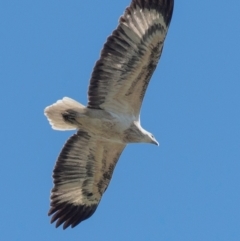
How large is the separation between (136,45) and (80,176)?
283 cm

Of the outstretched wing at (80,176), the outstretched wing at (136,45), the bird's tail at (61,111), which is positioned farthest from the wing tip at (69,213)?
the outstretched wing at (136,45)

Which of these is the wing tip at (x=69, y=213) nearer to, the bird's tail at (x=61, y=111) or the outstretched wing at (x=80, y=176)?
the outstretched wing at (x=80, y=176)

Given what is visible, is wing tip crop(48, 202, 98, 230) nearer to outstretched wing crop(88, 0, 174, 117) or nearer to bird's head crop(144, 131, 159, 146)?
bird's head crop(144, 131, 159, 146)

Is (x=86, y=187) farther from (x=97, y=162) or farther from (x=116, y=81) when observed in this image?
(x=116, y=81)

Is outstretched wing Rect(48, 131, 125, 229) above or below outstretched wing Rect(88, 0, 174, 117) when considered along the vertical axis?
below

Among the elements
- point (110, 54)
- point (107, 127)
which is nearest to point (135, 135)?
point (107, 127)

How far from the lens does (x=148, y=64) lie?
Answer: 1426 cm

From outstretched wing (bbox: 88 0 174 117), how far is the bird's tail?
40 cm

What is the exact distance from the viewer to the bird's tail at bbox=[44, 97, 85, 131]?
14633 mm

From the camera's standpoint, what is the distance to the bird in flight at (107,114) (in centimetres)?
1420

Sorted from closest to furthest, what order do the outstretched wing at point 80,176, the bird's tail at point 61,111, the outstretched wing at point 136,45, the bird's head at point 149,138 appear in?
the outstretched wing at point 136,45 → the bird's tail at point 61,111 → the bird's head at point 149,138 → the outstretched wing at point 80,176

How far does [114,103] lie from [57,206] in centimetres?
218

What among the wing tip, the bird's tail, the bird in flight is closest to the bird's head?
the bird in flight

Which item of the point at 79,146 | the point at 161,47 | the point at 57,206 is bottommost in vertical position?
the point at 57,206
